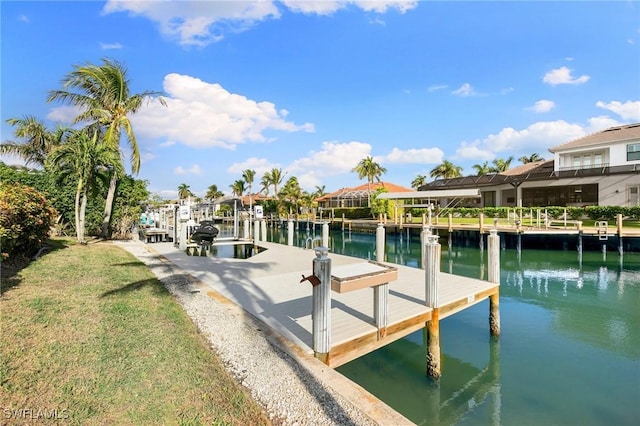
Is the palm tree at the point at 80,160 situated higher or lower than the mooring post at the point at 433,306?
higher

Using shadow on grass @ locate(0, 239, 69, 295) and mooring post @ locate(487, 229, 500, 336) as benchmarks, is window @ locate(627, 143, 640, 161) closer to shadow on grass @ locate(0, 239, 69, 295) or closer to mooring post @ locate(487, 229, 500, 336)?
mooring post @ locate(487, 229, 500, 336)

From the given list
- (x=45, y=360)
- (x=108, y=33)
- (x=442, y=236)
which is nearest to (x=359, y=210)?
(x=442, y=236)

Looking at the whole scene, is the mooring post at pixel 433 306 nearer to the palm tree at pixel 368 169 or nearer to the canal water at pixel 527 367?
the canal water at pixel 527 367

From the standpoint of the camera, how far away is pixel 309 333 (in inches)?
181

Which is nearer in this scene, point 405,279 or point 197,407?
point 197,407

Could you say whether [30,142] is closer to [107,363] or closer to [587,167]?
[107,363]

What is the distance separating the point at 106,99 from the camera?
49.5ft

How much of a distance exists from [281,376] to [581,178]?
1248 inches

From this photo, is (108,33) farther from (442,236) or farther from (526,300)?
(442,236)

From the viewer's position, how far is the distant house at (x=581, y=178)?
81.6 feet

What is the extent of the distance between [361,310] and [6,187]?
8.57m

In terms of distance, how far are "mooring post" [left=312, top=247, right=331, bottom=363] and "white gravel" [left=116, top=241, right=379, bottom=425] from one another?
24 cm

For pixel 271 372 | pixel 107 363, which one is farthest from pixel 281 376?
pixel 107 363

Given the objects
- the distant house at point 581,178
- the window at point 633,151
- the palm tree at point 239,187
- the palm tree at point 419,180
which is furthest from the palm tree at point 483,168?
the palm tree at point 239,187
